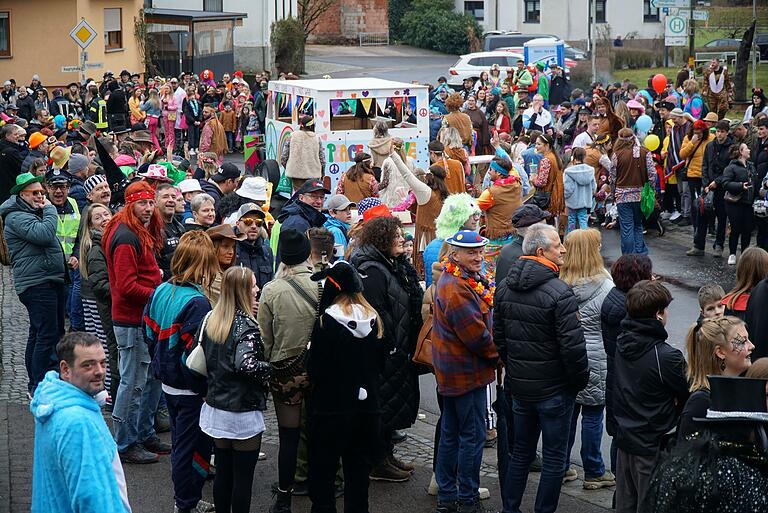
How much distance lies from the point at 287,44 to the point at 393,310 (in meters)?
46.6

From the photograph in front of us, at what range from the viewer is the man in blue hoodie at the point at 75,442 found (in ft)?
15.8

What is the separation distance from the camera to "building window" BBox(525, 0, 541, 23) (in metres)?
61.1

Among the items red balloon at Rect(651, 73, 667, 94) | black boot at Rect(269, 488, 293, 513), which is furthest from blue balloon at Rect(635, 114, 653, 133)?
black boot at Rect(269, 488, 293, 513)

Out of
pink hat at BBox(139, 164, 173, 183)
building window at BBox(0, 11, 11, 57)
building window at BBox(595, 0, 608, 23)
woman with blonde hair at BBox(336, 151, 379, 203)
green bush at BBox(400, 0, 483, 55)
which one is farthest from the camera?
green bush at BBox(400, 0, 483, 55)

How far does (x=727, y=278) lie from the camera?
15.2 meters

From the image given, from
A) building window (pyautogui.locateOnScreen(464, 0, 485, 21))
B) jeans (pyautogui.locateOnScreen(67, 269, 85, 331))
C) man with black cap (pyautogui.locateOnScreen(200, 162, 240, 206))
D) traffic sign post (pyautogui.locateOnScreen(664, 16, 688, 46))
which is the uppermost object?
building window (pyautogui.locateOnScreen(464, 0, 485, 21))

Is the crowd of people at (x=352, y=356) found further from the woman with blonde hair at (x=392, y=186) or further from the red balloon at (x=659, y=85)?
the red balloon at (x=659, y=85)

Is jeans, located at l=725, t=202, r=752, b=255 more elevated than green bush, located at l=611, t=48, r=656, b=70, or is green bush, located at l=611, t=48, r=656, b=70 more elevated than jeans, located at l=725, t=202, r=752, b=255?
green bush, located at l=611, t=48, r=656, b=70

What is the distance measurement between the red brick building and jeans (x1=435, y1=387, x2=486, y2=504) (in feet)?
210

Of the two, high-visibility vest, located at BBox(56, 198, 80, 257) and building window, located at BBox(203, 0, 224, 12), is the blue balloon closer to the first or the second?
high-visibility vest, located at BBox(56, 198, 80, 257)

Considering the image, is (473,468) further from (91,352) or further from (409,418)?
(91,352)

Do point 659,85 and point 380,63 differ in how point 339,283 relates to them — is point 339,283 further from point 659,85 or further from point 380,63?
point 380,63

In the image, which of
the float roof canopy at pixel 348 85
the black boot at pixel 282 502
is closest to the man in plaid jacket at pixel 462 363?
the black boot at pixel 282 502

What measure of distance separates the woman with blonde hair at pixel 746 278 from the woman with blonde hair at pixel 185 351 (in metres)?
3.65
